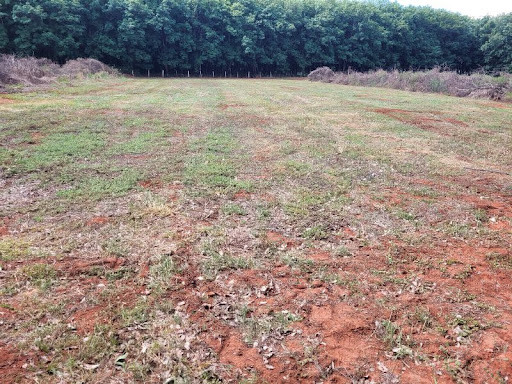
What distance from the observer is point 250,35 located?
44.7m

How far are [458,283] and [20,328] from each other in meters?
4.23

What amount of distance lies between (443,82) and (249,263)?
84.7 ft

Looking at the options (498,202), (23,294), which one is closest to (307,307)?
(23,294)

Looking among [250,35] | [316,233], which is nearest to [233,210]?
[316,233]

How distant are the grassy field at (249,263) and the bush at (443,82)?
1629 centimetres

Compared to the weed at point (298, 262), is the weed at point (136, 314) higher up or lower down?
lower down

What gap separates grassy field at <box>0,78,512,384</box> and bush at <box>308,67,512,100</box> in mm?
16290

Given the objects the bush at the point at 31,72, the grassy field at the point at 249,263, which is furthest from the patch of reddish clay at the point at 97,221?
the bush at the point at 31,72

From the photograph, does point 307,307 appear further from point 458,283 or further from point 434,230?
point 434,230

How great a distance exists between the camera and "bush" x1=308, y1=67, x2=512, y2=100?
70.4ft

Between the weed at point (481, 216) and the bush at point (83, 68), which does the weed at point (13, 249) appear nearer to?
the weed at point (481, 216)

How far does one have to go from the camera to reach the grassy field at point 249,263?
2850 mm

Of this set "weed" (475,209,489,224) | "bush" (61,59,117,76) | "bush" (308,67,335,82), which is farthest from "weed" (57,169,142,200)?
"bush" (308,67,335,82)

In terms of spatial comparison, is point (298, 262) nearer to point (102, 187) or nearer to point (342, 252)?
point (342, 252)
